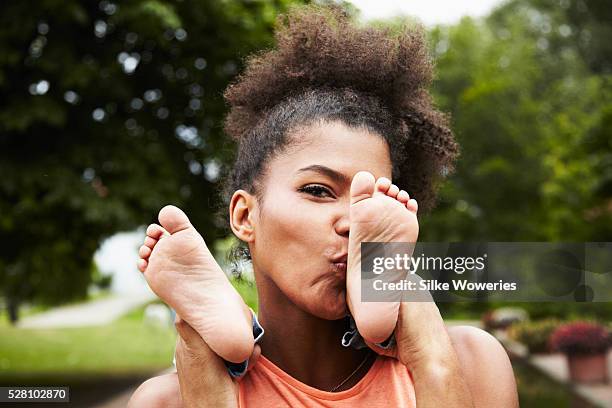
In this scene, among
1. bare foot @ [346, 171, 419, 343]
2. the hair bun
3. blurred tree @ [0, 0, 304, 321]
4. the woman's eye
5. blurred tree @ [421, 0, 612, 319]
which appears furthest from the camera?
blurred tree @ [421, 0, 612, 319]

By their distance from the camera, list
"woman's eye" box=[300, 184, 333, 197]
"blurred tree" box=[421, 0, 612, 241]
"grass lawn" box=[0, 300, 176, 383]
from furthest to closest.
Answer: "blurred tree" box=[421, 0, 612, 241] < "grass lawn" box=[0, 300, 176, 383] < "woman's eye" box=[300, 184, 333, 197]

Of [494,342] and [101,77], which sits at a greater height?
[101,77]

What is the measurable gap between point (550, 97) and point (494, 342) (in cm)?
1786

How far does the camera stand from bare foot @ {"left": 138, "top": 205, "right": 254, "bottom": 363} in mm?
1291

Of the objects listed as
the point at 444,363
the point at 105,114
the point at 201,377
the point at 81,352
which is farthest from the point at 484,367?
the point at 81,352

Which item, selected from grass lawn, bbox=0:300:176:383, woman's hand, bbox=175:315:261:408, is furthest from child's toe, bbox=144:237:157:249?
grass lawn, bbox=0:300:176:383

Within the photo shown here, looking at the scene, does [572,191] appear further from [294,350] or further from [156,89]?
[294,350]

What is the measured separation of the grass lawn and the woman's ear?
6742 millimetres

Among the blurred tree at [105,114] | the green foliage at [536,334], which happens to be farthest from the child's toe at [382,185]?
the green foliage at [536,334]

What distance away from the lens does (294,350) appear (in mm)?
1463

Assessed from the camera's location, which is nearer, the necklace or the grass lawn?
the necklace

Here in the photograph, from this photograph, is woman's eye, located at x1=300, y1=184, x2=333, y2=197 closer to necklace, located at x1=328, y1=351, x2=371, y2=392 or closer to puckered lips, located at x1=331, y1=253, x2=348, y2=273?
puckered lips, located at x1=331, y1=253, x2=348, y2=273

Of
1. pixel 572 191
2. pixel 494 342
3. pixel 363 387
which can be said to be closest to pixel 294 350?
pixel 363 387

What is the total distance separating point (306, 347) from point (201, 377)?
24 cm
